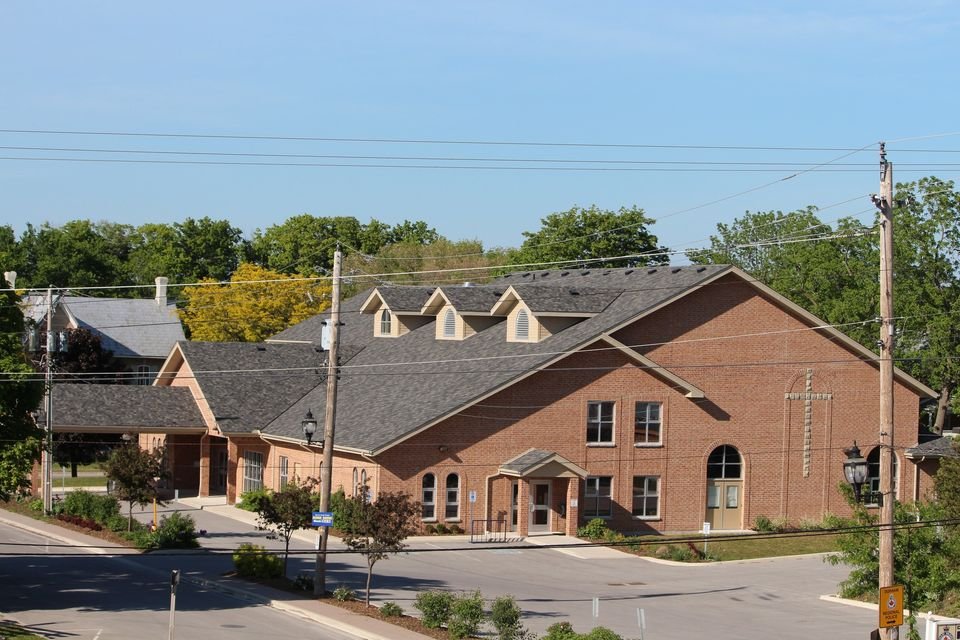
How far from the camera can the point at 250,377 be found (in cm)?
6319

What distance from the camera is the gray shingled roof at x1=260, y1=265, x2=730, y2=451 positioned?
50438 millimetres

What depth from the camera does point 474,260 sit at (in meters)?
117

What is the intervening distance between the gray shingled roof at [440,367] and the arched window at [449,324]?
17.7 inches

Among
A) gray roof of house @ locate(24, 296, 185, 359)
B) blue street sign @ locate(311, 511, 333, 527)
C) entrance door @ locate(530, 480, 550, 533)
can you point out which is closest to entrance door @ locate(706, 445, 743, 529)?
entrance door @ locate(530, 480, 550, 533)

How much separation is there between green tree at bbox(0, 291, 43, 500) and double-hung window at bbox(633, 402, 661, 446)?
24444 mm

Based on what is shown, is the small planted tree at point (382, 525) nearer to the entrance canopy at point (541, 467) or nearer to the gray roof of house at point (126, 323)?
the entrance canopy at point (541, 467)

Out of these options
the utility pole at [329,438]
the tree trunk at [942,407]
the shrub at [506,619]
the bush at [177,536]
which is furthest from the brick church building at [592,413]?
the tree trunk at [942,407]

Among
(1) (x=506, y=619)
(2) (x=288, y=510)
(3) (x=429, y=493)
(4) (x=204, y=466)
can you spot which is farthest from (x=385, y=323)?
(1) (x=506, y=619)

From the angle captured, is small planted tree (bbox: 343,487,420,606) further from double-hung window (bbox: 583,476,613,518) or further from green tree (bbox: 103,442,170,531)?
double-hung window (bbox: 583,476,613,518)

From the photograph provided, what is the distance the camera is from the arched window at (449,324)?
59.4 metres

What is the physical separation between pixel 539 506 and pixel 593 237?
49.6 metres

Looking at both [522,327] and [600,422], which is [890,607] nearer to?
[600,422]

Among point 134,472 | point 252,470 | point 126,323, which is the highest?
point 126,323

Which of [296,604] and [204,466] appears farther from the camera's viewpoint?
→ [204,466]
